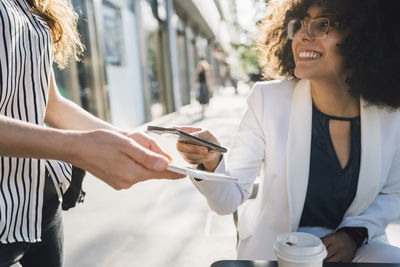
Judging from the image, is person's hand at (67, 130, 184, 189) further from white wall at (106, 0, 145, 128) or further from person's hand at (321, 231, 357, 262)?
white wall at (106, 0, 145, 128)

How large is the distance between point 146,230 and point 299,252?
8.11 feet

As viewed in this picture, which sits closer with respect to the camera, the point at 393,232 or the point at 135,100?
the point at 393,232

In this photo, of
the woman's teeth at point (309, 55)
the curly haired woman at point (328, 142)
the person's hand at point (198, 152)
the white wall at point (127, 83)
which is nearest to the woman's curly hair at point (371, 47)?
the curly haired woman at point (328, 142)

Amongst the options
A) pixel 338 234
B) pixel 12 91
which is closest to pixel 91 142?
pixel 12 91

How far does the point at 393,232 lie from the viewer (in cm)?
191

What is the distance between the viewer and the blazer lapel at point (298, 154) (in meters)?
1.46

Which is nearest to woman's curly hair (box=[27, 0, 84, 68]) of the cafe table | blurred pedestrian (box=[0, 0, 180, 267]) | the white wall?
blurred pedestrian (box=[0, 0, 180, 267])

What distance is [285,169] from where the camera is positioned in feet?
5.07

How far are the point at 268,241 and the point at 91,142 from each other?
41.9 inches

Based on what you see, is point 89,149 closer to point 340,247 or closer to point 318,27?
point 340,247

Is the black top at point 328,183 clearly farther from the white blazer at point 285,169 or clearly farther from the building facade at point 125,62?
the building facade at point 125,62

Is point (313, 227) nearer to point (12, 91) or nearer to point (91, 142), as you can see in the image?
point (91, 142)

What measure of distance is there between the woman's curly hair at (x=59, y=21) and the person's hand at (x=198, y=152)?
24.7 inches

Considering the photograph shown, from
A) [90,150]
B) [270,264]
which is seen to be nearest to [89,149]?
[90,150]
